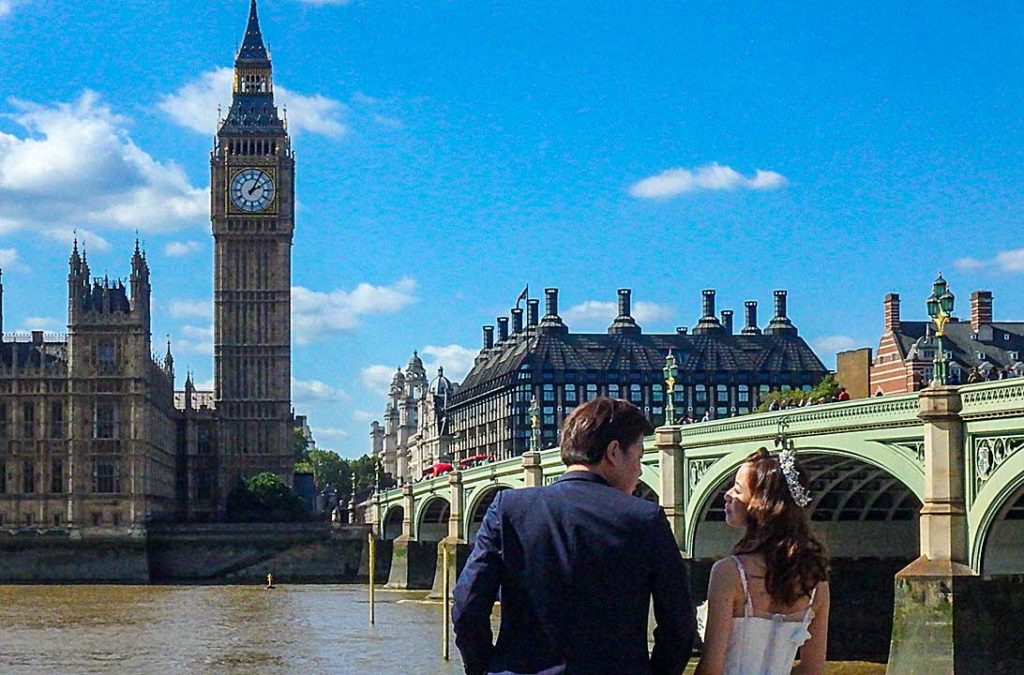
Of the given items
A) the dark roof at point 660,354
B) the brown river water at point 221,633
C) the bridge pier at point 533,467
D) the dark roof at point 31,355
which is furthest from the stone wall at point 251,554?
the bridge pier at point 533,467

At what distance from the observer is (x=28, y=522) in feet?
326

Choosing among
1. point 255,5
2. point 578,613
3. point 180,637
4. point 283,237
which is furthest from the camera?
point 255,5

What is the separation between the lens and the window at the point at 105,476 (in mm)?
100519

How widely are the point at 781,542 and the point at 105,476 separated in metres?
97.3

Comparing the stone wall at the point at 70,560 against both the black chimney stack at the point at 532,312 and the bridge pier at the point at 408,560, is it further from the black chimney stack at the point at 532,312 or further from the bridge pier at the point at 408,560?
the black chimney stack at the point at 532,312

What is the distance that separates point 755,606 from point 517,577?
897 mm

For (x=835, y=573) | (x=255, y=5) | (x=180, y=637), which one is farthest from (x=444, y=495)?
(x=255, y=5)

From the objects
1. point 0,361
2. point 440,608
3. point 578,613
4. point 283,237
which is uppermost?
point 283,237

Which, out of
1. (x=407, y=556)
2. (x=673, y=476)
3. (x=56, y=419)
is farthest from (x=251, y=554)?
(x=673, y=476)

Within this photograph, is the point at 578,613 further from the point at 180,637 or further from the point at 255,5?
the point at 255,5

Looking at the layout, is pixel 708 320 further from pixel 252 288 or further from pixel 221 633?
pixel 221 633

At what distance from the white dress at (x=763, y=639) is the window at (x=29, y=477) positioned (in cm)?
9704

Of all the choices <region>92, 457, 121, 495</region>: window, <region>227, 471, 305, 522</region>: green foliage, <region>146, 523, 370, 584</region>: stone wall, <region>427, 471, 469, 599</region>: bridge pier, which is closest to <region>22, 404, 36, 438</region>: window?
<region>92, 457, 121, 495</region>: window

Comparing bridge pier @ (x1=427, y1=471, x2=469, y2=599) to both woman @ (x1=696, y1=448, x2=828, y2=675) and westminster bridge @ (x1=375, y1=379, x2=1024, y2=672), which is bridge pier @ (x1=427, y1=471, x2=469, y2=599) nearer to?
westminster bridge @ (x1=375, y1=379, x2=1024, y2=672)
